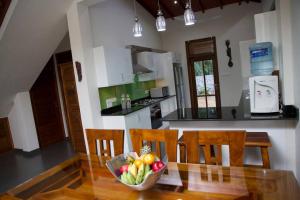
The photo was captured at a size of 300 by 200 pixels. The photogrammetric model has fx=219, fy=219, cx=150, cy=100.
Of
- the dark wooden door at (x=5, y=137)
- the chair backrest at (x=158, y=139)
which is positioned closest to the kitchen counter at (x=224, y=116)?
the chair backrest at (x=158, y=139)

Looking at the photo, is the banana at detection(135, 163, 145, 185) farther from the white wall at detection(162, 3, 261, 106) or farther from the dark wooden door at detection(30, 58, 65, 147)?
the white wall at detection(162, 3, 261, 106)

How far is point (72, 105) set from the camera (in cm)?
457

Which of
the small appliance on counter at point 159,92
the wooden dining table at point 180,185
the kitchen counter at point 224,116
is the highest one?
the small appliance on counter at point 159,92

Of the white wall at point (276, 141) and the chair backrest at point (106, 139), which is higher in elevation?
the chair backrest at point (106, 139)

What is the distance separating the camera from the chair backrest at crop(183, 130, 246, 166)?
1.53 meters

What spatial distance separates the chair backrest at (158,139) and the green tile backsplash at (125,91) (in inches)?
84.5

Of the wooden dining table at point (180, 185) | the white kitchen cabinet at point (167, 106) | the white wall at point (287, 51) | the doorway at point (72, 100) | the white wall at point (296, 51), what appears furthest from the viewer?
the white kitchen cabinet at point (167, 106)

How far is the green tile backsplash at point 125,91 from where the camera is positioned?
403 cm

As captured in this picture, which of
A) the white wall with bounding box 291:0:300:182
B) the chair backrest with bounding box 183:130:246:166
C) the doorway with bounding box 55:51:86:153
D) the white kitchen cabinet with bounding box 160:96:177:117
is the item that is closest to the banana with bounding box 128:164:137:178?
the chair backrest with bounding box 183:130:246:166

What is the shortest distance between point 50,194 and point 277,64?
2.93 m

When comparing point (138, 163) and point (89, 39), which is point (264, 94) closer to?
point (138, 163)

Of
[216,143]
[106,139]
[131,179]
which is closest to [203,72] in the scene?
[106,139]

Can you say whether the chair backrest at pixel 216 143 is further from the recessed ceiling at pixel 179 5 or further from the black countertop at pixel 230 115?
the recessed ceiling at pixel 179 5

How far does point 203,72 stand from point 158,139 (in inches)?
190
